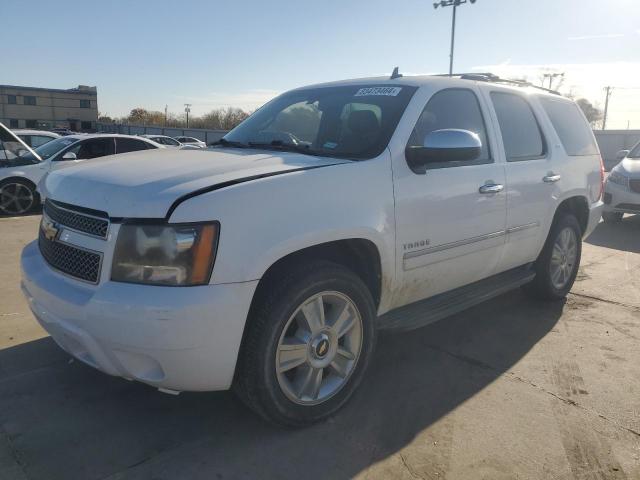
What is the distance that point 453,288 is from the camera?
3748mm

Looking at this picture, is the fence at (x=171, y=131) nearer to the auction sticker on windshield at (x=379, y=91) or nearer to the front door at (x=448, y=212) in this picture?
the auction sticker on windshield at (x=379, y=91)

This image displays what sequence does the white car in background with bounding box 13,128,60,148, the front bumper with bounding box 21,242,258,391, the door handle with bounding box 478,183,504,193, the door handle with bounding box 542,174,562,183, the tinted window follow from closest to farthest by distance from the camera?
the front bumper with bounding box 21,242,258,391, the door handle with bounding box 478,183,504,193, the door handle with bounding box 542,174,562,183, the white car in background with bounding box 13,128,60,148, the tinted window

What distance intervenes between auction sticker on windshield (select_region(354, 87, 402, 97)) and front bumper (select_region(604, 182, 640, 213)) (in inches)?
288

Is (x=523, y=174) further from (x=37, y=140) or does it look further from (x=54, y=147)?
(x=37, y=140)

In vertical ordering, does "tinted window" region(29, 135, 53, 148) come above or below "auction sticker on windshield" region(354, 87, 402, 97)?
below

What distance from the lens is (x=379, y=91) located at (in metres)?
3.54

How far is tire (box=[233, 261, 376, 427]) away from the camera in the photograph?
2.51m

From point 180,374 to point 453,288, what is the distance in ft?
6.96

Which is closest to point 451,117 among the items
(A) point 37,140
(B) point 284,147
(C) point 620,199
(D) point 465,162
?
(D) point 465,162

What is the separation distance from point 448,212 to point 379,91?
950 mm

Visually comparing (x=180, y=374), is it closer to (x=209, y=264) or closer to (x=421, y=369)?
(x=209, y=264)

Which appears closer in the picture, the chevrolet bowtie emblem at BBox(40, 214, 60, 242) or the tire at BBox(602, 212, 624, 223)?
the chevrolet bowtie emblem at BBox(40, 214, 60, 242)

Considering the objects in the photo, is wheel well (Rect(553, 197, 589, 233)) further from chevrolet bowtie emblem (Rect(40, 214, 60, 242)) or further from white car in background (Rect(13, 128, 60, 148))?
white car in background (Rect(13, 128, 60, 148))

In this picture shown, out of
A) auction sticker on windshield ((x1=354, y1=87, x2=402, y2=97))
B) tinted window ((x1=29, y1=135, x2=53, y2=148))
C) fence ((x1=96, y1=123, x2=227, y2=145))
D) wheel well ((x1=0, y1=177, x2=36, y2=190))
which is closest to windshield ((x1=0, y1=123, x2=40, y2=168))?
wheel well ((x1=0, y1=177, x2=36, y2=190))
